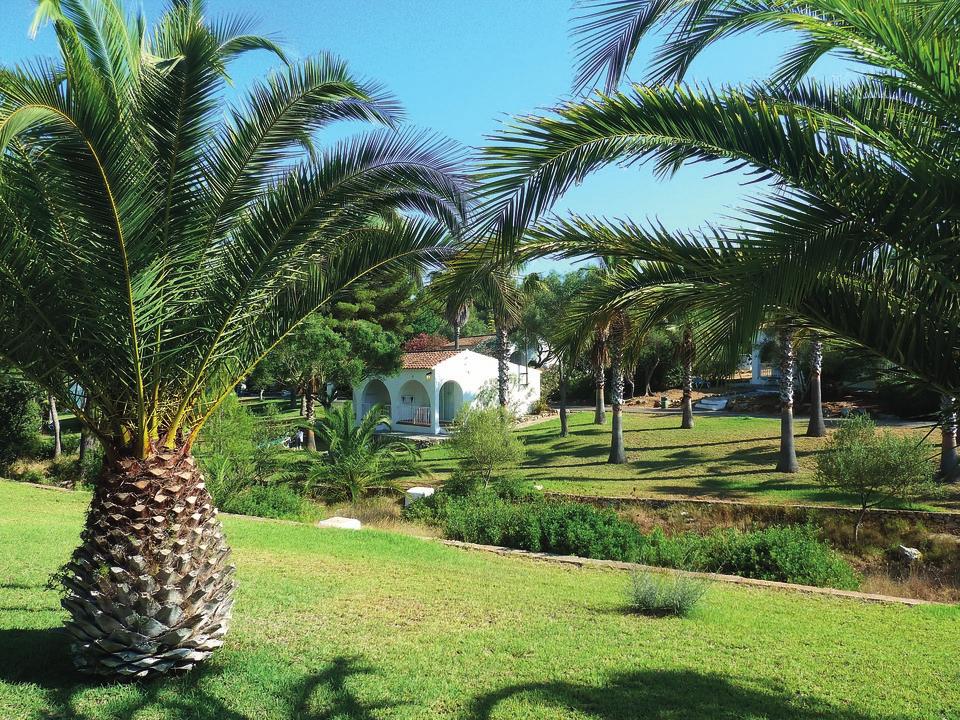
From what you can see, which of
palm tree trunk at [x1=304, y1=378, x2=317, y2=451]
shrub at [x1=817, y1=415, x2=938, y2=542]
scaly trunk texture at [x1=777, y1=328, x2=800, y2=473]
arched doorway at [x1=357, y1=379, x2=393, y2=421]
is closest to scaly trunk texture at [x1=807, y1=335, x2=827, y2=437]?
scaly trunk texture at [x1=777, y1=328, x2=800, y2=473]

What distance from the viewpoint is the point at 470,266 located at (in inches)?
179

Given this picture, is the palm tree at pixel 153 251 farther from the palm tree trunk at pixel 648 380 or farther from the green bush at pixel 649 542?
the palm tree trunk at pixel 648 380

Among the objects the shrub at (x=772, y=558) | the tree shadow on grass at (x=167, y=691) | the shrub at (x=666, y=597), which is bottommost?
the shrub at (x=772, y=558)

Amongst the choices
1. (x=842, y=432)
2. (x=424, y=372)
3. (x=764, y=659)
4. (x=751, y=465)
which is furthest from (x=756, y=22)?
(x=424, y=372)

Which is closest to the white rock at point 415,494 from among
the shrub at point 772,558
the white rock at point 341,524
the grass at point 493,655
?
the white rock at point 341,524

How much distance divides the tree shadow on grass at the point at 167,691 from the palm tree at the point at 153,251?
0.17 metres

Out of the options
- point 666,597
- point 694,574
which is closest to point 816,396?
point 694,574

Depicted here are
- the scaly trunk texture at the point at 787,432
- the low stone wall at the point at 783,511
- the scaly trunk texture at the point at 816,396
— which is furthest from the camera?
the scaly trunk texture at the point at 816,396

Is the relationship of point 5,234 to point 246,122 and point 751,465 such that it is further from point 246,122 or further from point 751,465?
point 751,465

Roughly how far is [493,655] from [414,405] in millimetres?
31293

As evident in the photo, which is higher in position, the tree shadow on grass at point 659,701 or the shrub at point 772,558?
the tree shadow on grass at point 659,701

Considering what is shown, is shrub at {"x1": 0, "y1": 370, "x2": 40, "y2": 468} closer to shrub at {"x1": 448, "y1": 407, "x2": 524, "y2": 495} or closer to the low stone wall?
shrub at {"x1": 448, "y1": 407, "x2": 524, "y2": 495}

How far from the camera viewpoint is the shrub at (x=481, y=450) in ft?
60.7

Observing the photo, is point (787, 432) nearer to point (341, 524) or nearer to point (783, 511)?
point (783, 511)
